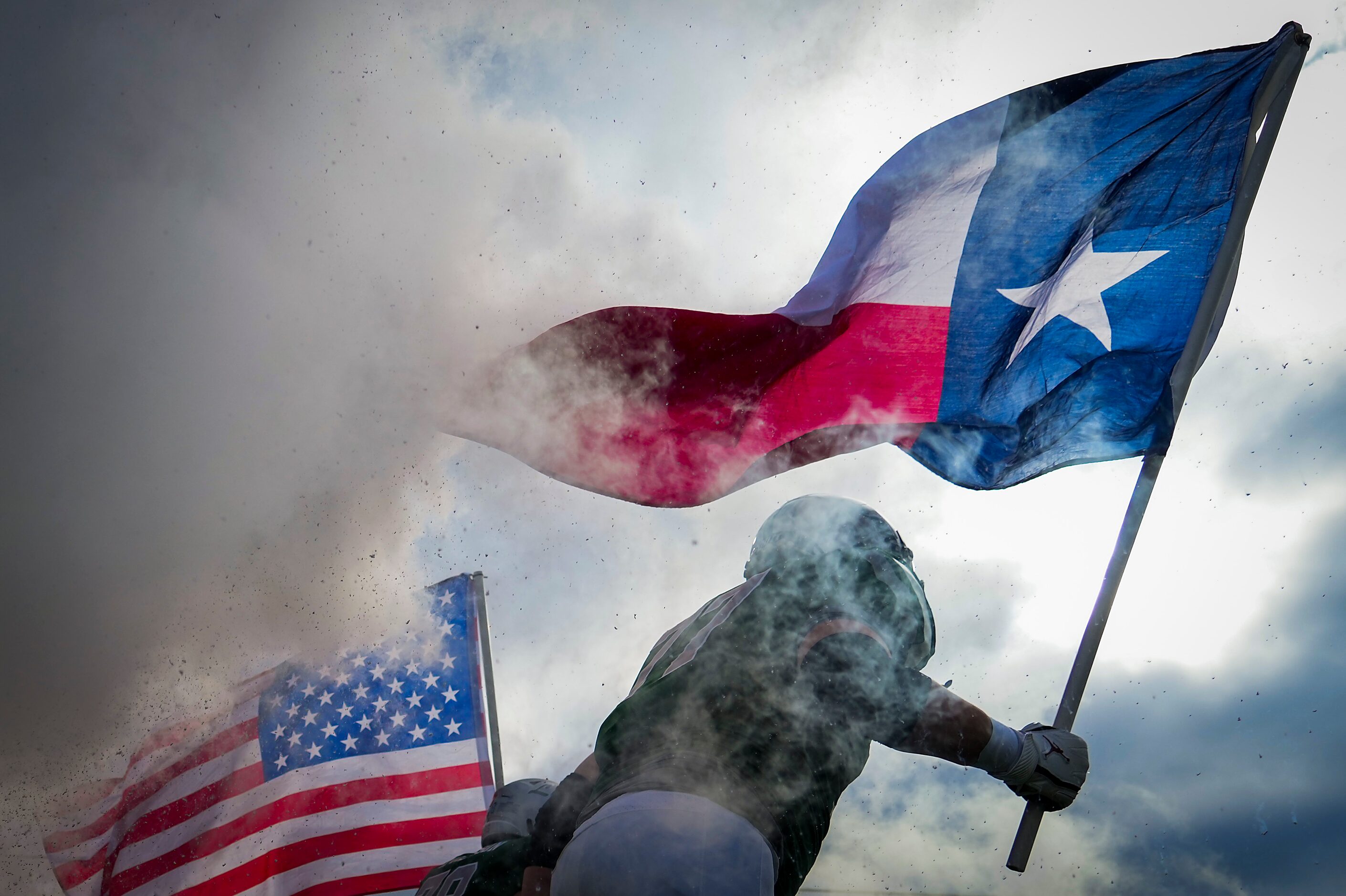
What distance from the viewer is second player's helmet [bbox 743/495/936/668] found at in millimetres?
2924

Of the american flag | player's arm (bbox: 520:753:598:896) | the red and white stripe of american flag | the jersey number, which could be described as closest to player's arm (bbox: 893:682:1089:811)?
the jersey number

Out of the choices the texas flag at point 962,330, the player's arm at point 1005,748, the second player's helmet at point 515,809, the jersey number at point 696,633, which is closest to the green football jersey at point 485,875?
the second player's helmet at point 515,809

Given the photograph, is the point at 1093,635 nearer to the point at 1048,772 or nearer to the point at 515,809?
the point at 1048,772

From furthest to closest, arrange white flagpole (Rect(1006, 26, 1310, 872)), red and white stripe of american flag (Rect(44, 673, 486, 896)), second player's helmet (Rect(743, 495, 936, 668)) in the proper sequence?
1. red and white stripe of american flag (Rect(44, 673, 486, 896))
2. white flagpole (Rect(1006, 26, 1310, 872))
3. second player's helmet (Rect(743, 495, 936, 668))

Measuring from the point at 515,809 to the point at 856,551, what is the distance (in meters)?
1.88

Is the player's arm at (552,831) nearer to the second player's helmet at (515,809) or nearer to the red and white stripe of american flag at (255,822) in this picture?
the second player's helmet at (515,809)

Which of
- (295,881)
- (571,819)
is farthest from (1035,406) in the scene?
(295,881)

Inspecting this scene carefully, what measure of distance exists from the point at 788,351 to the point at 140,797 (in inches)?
235

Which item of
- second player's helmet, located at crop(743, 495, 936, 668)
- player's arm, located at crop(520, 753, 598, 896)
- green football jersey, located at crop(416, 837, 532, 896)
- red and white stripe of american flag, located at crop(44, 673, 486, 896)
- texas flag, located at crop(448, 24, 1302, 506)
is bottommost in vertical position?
red and white stripe of american flag, located at crop(44, 673, 486, 896)

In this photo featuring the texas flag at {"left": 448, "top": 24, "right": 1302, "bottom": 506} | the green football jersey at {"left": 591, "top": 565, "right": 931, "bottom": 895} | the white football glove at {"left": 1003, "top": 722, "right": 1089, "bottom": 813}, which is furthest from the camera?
the texas flag at {"left": 448, "top": 24, "right": 1302, "bottom": 506}

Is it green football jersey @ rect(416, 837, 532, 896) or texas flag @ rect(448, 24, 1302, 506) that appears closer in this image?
green football jersey @ rect(416, 837, 532, 896)

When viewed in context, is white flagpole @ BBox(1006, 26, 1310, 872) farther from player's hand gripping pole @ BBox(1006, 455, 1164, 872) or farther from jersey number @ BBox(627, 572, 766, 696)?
jersey number @ BBox(627, 572, 766, 696)

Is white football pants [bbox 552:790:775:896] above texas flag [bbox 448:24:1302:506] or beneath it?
beneath

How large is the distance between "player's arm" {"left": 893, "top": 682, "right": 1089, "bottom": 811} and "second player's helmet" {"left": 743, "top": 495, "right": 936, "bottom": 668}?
22 cm
